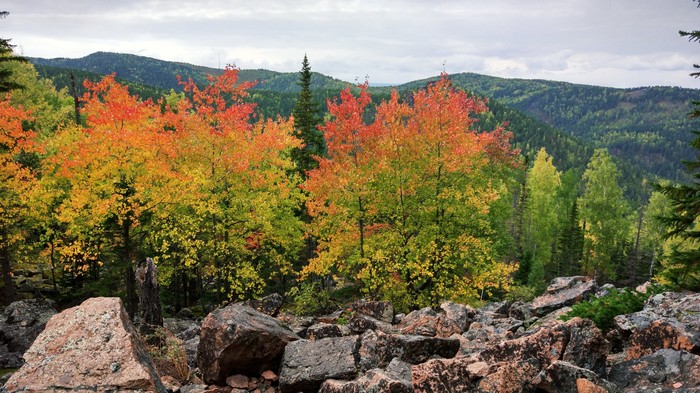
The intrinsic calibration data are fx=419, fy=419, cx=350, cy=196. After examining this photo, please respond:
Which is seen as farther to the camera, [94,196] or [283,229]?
[283,229]

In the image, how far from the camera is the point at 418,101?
25.4 meters

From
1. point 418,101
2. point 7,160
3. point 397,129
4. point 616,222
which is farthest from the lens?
point 616,222

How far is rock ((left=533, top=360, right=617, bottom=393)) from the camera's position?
5941 mm

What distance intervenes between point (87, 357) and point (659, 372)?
343 inches

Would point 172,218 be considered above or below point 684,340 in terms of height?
below

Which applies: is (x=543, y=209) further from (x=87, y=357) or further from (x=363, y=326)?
(x=87, y=357)

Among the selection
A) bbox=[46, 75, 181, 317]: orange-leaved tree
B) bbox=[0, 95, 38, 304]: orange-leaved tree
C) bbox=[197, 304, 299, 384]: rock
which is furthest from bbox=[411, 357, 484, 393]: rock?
bbox=[0, 95, 38, 304]: orange-leaved tree

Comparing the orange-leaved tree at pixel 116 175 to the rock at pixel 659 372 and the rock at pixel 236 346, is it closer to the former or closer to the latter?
the rock at pixel 236 346

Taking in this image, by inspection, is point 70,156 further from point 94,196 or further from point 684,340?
point 684,340

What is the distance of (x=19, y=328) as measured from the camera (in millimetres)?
17703

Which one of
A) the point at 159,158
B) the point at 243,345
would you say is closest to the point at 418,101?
the point at 159,158

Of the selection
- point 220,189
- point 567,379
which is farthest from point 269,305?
point 567,379

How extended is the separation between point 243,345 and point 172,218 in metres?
15.9

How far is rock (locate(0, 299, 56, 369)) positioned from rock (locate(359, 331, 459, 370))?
14.7 m
